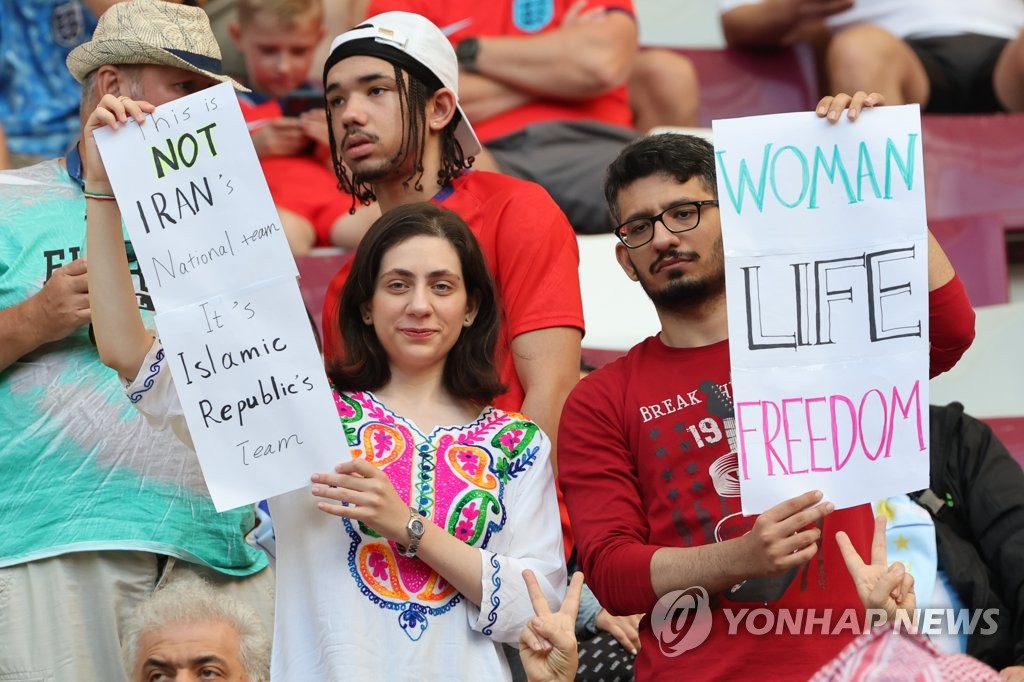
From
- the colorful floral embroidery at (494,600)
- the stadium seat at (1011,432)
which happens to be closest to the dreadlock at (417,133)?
the colorful floral embroidery at (494,600)

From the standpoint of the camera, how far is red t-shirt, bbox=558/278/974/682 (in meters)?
2.70

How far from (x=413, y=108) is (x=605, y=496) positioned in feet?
3.36

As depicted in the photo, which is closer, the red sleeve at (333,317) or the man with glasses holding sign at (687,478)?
the man with glasses holding sign at (687,478)

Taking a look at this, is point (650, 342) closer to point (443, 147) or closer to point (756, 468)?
point (756, 468)

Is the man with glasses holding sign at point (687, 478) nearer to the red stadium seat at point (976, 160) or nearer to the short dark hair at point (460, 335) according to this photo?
the short dark hair at point (460, 335)

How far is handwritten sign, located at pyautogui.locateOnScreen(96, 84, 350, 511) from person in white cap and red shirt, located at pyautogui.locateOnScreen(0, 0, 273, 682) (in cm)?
31

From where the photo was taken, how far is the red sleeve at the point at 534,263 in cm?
323

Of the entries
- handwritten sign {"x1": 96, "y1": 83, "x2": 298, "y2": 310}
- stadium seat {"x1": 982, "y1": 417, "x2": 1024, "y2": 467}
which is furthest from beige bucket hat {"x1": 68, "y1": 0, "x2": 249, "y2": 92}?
stadium seat {"x1": 982, "y1": 417, "x2": 1024, "y2": 467}

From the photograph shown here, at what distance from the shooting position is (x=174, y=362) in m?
2.84

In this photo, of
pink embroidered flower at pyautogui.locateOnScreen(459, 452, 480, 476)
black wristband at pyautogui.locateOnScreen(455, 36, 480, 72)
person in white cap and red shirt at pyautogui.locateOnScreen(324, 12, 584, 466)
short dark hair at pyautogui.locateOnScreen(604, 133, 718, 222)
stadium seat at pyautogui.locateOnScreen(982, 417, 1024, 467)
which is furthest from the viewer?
black wristband at pyautogui.locateOnScreen(455, 36, 480, 72)

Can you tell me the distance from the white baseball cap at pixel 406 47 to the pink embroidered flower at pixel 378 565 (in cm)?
105

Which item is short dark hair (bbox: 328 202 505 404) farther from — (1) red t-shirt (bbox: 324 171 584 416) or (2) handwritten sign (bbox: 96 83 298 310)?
(2) handwritten sign (bbox: 96 83 298 310)

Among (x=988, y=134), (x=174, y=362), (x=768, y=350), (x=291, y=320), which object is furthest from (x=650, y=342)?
(x=988, y=134)

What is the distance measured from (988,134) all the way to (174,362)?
12.2 ft
